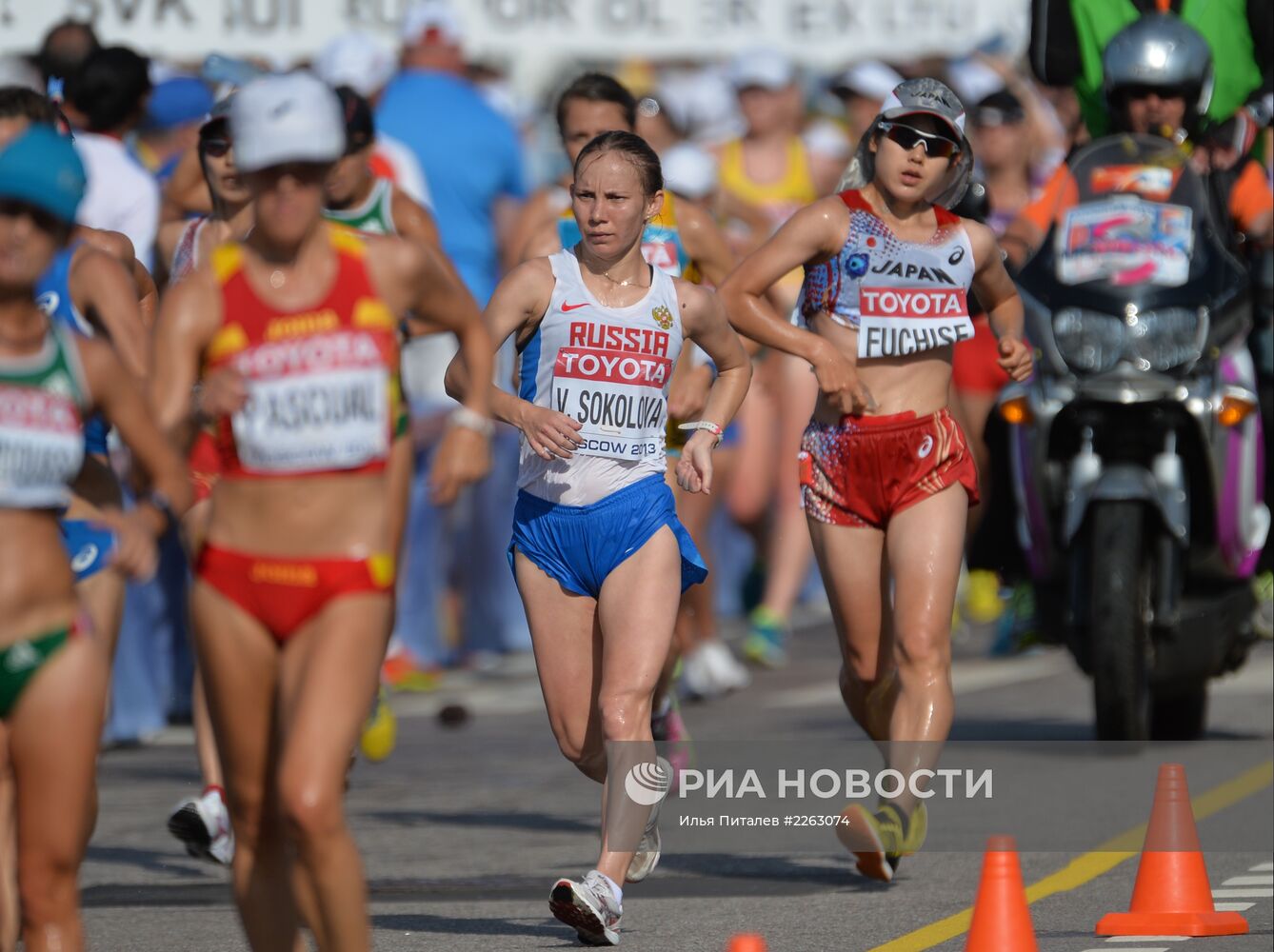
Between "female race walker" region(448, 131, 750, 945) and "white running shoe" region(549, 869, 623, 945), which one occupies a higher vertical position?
"female race walker" region(448, 131, 750, 945)

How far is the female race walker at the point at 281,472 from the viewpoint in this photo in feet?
21.3

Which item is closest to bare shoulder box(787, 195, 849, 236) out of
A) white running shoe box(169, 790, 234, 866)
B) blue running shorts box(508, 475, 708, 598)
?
blue running shorts box(508, 475, 708, 598)

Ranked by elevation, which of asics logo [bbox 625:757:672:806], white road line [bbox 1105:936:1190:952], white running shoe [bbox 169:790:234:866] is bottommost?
white running shoe [bbox 169:790:234:866]

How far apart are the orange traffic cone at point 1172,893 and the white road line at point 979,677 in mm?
5438

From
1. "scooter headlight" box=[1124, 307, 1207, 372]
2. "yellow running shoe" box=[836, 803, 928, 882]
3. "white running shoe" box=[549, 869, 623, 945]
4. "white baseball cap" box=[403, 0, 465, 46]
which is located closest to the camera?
"white running shoe" box=[549, 869, 623, 945]

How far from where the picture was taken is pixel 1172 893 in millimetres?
8211

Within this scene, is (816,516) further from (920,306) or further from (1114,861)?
(1114,861)

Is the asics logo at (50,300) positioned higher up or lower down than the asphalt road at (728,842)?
higher up

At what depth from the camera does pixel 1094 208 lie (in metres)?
11.3

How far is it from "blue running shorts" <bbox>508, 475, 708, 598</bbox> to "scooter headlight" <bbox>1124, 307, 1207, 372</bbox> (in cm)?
295

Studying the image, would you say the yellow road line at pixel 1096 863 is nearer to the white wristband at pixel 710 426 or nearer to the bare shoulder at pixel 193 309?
the white wristband at pixel 710 426

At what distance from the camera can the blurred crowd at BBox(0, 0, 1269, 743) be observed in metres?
12.0

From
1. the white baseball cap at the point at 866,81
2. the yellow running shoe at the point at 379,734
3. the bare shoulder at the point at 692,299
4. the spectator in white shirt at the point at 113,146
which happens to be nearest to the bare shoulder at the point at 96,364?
the bare shoulder at the point at 692,299

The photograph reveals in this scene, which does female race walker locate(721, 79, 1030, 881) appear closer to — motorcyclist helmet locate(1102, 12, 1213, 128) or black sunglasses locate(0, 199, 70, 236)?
motorcyclist helmet locate(1102, 12, 1213, 128)
